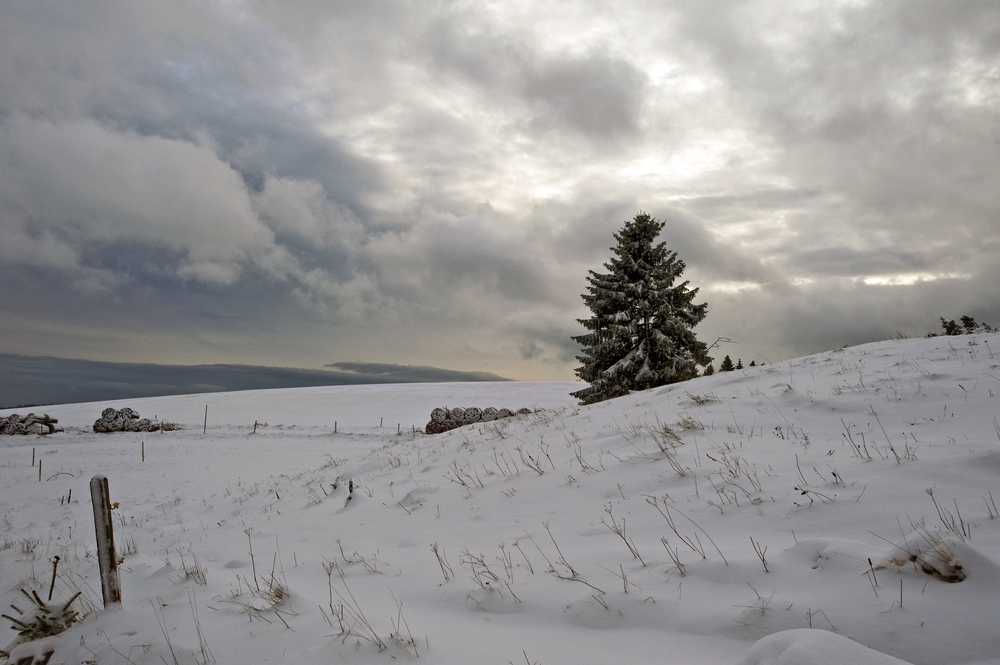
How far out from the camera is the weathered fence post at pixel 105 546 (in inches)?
175

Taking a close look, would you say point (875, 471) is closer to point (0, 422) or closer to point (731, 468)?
point (731, 468)

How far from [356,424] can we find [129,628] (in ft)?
109

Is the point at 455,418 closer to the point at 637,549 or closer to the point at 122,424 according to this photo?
the point at 122,424

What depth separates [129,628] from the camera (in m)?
3.97

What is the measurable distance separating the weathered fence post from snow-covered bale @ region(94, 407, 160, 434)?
33.6m

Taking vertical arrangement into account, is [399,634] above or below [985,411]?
below

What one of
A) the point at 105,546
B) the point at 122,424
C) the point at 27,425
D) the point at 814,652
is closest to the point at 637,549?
the point at 814,652

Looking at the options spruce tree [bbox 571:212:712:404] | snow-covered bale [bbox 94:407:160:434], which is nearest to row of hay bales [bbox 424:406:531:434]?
spruce tree [bbox 571:212:712:404]

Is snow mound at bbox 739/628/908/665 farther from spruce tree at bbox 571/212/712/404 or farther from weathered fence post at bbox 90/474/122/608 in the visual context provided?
spruce tree at bbox 571/212/712/404

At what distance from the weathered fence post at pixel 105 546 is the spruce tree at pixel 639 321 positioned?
58.8ft

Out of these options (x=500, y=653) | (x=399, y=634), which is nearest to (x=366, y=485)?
(x=399, y=634)

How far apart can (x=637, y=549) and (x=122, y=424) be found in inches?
1519

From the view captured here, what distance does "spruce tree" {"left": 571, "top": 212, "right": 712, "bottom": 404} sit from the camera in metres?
20.6

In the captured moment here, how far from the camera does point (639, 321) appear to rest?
21.7m
